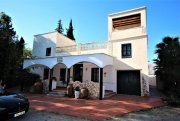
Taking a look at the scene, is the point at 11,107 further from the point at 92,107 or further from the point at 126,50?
the point at 126,50

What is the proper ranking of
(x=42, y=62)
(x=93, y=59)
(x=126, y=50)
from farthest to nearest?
1. (x=42, y=62)
2. (x=126, y=50)
3. (x=93, y=59)

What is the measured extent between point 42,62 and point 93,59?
6739mm

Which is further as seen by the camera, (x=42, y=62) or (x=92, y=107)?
(x=42, y=62)

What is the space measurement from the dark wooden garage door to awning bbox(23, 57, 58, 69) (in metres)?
6.96

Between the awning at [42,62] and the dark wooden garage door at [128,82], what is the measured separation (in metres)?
6.96

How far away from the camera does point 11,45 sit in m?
14.1

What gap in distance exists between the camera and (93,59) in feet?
42.0

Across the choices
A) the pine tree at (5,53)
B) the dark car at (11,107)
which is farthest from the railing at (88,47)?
the dark car at (11,107)

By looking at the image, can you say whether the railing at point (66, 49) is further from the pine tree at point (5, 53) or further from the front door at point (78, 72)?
the pine tree at point (5, 53)

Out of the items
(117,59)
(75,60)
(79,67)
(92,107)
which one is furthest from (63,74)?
(92,107)

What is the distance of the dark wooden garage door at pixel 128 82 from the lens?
14023 millimetres

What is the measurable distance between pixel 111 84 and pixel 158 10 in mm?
8092

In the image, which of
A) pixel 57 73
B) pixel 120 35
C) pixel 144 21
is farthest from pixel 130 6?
pixel 57 73

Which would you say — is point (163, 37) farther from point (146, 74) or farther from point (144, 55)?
point (146, 74)
